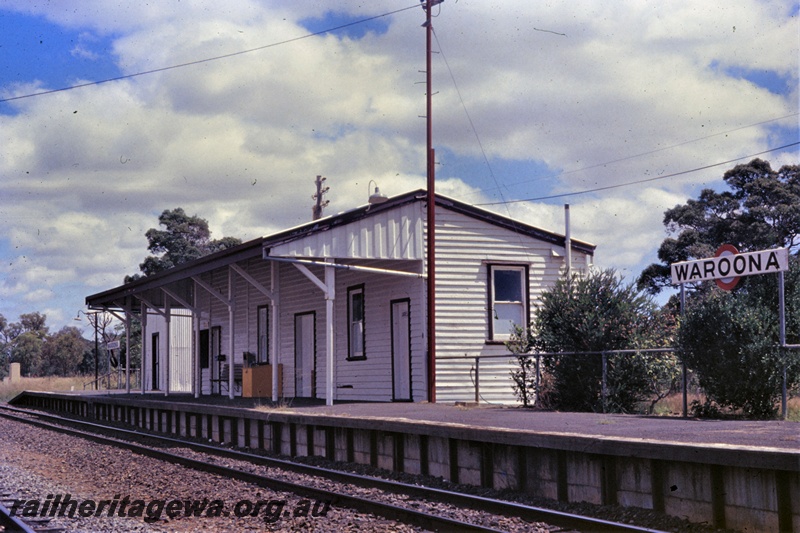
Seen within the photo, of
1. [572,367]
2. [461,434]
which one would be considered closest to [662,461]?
[461,434]

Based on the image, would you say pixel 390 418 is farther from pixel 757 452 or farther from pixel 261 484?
pixel 757 452

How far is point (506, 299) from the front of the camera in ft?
67.9

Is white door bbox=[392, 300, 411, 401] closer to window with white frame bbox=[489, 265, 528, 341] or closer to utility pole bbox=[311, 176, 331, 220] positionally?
window with white frame bbox=[489, 265, 528, 341]

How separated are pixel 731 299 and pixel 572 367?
139 inches

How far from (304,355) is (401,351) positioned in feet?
14.7

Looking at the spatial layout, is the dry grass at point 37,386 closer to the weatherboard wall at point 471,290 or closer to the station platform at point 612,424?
the weatherboard wall at point 471,290

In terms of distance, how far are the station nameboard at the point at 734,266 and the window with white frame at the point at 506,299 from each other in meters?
6.44

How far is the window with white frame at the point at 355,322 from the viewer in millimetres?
21453

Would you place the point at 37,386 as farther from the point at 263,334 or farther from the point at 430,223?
the point at 430,223

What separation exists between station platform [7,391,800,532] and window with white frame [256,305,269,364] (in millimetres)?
8051

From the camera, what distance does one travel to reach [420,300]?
19453 millimetres

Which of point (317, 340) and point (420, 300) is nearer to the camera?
point (420, 300)

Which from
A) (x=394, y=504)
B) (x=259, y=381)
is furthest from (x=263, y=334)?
(x=394, y=504)

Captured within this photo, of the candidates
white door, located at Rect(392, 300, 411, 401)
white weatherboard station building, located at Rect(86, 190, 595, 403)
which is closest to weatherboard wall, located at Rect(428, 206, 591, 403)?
white weatherboard station building, located at Rect(86, 190, 595, 403)
